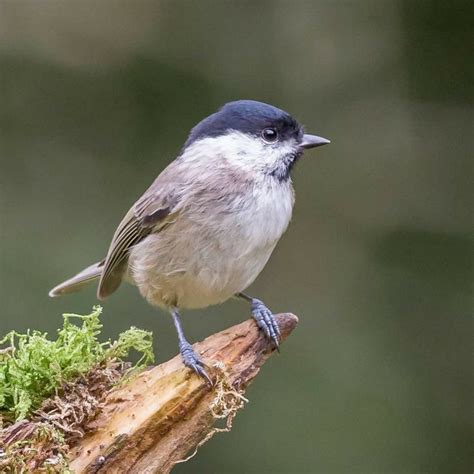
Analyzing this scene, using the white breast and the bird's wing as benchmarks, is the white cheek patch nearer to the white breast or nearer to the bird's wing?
the white breast

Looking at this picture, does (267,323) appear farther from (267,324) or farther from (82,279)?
(82,279)

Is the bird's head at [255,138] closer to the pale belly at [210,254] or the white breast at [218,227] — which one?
the white breast at [218,227]

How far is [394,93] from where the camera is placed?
4.87m

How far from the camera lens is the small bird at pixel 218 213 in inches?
106

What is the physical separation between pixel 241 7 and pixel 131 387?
3.23 m

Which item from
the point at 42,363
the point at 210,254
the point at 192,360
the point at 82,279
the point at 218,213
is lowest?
the point at 82,279

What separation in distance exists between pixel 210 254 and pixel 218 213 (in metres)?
0.13

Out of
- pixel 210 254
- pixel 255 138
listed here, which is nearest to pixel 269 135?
pixel 255 138

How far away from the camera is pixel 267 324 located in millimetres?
2531

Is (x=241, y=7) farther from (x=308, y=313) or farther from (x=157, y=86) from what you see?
(x=308, y=313)

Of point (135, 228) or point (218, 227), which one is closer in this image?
point (218, 227)

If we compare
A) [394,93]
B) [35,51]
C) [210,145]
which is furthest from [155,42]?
[210,145]

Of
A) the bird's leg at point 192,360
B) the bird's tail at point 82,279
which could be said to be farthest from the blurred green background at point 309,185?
the bird's leg at point 192,360

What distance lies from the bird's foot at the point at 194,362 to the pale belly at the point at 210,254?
0.38 meters
